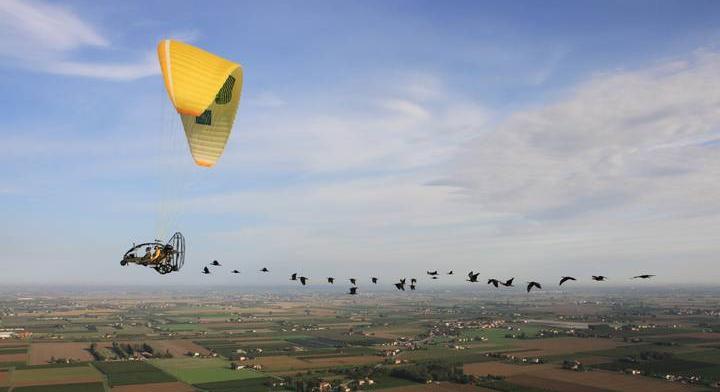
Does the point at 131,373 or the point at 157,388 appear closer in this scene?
the point at 157,388

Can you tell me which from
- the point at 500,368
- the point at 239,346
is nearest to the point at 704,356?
the point at 500,368

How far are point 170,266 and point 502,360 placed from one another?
77807 mm

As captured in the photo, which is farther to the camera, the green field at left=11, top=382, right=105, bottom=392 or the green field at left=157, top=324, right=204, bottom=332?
the green field at left=157, top=324, right=204, bottom=332

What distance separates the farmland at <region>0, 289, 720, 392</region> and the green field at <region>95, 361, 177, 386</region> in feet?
0.51

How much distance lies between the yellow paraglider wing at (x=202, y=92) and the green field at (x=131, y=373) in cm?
5824

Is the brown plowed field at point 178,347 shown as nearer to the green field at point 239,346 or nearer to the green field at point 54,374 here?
the green field at point 239,346

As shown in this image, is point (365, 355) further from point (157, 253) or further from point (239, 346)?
point (157, 253)

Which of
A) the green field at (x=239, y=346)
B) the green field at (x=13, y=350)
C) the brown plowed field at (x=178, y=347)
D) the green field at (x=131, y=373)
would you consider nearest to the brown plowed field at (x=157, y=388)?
the green field at (x=131, y=373)

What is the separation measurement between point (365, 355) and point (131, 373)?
3720 cm

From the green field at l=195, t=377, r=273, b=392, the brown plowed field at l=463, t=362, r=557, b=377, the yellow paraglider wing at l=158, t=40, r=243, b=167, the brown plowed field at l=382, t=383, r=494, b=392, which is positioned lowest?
the green field at l=195, t=377, r=273, b=392

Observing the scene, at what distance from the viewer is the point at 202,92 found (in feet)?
60.9

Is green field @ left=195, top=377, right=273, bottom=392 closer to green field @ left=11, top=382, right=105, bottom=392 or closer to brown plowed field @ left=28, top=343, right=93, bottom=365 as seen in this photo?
green field @ left=11, top=382, right=105, bottom=392

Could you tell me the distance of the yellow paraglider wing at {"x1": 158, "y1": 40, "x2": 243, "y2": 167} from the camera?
18234 millimetres

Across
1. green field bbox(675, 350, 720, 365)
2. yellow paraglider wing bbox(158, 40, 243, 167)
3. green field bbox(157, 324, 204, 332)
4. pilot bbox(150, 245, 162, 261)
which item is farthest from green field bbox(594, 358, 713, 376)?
green field bbox(157, 324, 204, 332)
